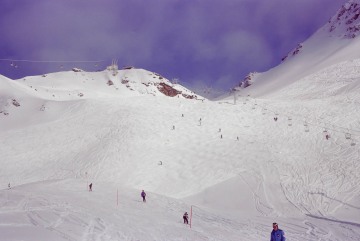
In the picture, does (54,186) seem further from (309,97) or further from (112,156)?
(309,97)

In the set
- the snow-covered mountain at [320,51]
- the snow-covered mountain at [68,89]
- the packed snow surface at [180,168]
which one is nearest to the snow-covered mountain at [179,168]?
the packed snow surface at [180,168]

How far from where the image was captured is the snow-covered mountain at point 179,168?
20.5 metres

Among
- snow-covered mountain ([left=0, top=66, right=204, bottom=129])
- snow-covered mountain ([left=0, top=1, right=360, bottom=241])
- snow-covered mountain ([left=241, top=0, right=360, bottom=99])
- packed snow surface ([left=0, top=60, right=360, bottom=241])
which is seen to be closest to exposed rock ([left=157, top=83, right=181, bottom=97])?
snow-covered mountain ([left=0, top=66, right=204, bottom=129])

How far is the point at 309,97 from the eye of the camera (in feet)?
204

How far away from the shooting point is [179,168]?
36.9 m

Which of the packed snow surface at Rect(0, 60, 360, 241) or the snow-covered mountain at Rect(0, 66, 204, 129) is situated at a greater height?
the snow-covered mountain at Rect(0, 66, 204, 129)

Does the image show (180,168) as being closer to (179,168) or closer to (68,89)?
(179,168)

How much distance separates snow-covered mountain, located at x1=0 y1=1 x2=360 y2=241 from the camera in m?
20.5

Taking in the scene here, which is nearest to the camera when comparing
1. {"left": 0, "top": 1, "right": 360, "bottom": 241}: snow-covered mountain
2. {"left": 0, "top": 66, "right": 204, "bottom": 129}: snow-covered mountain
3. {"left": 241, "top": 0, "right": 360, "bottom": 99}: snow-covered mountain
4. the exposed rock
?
{"left": 0, "top": 1, "right": 360, "bottom": 241}: snow-covered mountain

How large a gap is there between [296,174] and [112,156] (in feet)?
62.9

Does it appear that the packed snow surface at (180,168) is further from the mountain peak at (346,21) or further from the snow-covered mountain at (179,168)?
the mountain peak at (346,21)

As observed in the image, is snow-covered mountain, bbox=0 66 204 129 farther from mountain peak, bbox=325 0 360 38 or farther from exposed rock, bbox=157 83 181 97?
mountain peak, bbox=325 0 360 38

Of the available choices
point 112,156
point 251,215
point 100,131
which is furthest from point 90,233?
point 100,131

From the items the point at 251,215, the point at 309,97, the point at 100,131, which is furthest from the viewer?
the point at 309,97
